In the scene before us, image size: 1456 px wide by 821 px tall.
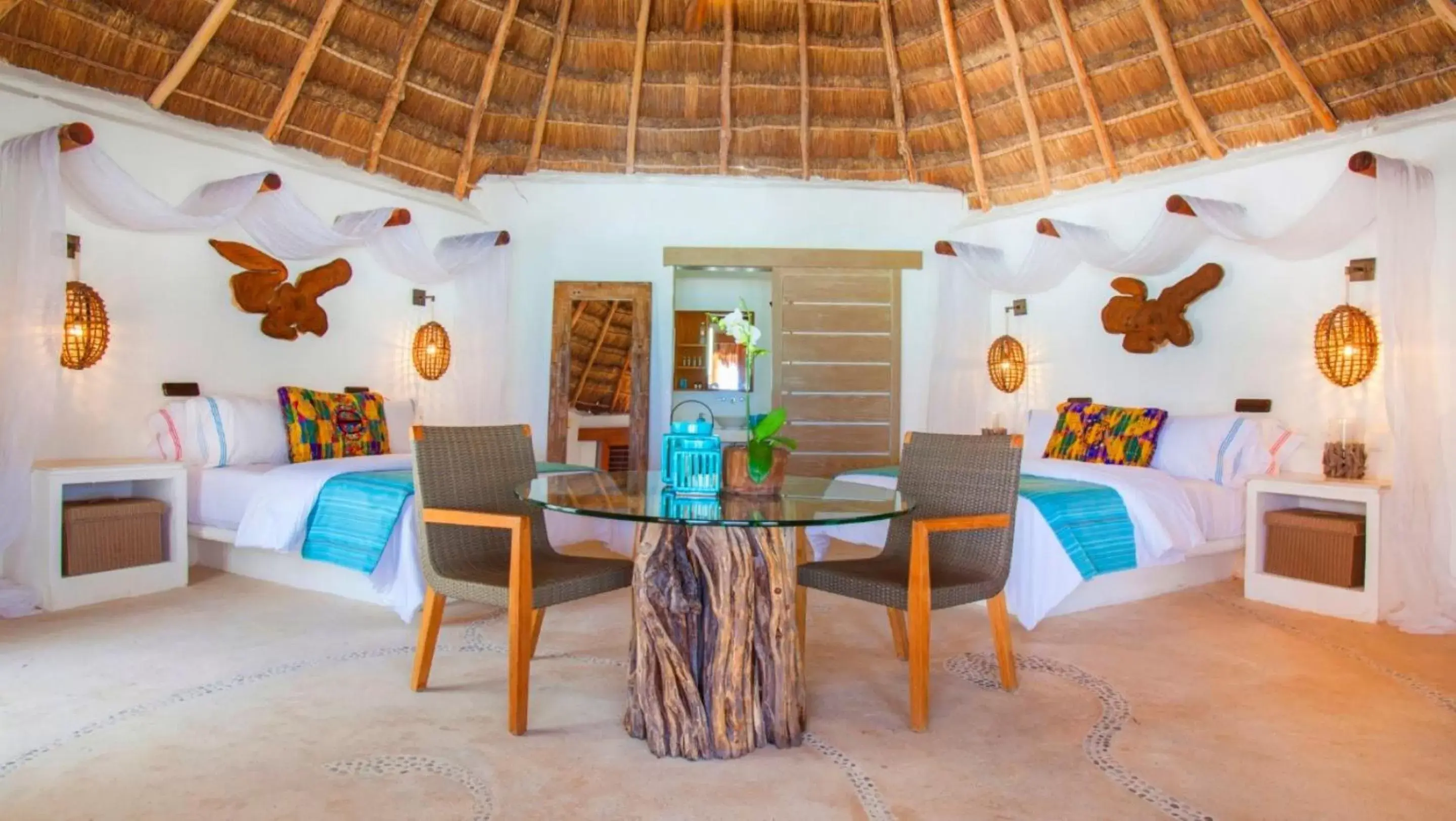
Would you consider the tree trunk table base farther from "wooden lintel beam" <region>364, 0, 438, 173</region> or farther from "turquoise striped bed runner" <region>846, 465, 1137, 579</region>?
"wooden lintel beam" <region>364, 0, 438, 173</region>

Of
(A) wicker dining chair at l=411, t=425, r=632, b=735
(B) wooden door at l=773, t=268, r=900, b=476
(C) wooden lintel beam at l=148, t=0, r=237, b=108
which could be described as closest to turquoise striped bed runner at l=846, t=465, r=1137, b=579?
(A) wicker dining chair at l=411, t=425, r=632, b=735

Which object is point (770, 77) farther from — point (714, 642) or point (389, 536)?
point (714, 642)

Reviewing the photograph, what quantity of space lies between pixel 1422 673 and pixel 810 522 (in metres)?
2.57

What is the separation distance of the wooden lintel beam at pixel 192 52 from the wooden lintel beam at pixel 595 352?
2.99m

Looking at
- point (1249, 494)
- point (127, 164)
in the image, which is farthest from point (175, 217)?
→ point (1249, 494)

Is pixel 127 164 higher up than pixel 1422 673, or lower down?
higher up

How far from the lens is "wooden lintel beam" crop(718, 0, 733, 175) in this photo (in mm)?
5934

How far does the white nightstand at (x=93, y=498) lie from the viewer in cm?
379

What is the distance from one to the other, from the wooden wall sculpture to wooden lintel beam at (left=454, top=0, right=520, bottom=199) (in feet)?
13.8

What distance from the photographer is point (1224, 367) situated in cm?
521

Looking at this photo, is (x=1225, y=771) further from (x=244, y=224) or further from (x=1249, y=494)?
(x=244, y=224)

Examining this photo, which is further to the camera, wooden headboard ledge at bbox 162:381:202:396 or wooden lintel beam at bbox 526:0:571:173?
wooden lintel beam at bbox 526:0:571:173

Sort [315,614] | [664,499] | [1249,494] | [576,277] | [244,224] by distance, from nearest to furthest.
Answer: [664,499] → [315,614] → [1249,494] → [244,224] → [576,277]

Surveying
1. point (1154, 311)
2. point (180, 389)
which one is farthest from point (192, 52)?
point (1154, 311)
